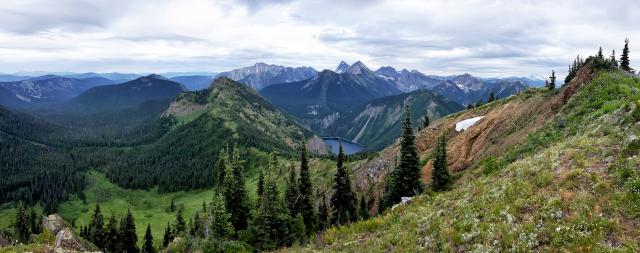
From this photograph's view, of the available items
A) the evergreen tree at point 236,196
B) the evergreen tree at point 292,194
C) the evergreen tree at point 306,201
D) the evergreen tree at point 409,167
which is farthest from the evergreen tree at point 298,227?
the evergreen tree at point 409,167

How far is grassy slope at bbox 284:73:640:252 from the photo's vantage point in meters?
16.6

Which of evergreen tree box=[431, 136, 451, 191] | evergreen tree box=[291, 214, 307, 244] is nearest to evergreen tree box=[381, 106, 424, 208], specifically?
evergreen tree box=[431, 136, 451, 191]

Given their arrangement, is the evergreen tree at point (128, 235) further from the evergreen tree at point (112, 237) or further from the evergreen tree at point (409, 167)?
the evergreen tree at point (409, 167)

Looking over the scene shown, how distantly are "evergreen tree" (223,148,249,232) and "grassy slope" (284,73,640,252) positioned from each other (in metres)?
35.0

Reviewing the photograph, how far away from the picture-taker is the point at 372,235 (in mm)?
26891

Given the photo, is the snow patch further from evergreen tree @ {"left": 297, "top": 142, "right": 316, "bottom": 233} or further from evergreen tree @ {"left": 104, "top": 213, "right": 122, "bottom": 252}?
evergreen tree @ {"left": 104, "top": 213, "right": 122, "bottom": 252}

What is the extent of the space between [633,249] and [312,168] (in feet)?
518

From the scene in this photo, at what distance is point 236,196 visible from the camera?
62812 millimetres

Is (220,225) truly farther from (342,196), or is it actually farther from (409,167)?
(409,167)

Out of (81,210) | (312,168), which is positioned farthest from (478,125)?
(81,210)

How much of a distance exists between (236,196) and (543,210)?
165ft

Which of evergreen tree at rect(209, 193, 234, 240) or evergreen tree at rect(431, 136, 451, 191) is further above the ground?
evergreen tree at rect(431, 136, 451, 191)

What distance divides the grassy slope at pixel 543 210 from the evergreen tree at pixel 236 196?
35.0 m

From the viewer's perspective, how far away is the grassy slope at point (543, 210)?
54.3ft
